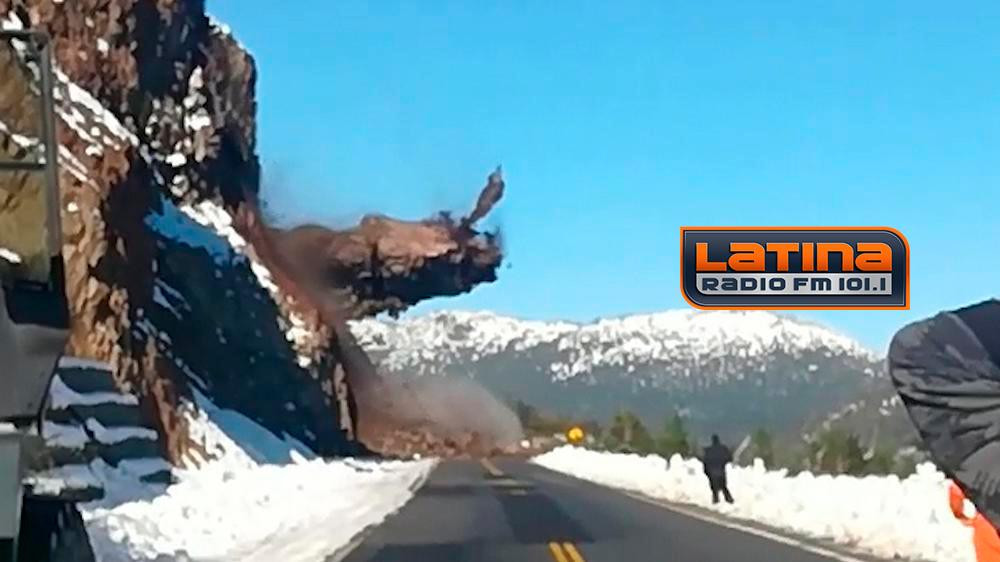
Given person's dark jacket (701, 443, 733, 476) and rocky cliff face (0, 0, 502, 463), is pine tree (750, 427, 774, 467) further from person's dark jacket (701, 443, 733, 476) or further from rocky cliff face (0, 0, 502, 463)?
rocky cliff face (0, 0, 502, 463)

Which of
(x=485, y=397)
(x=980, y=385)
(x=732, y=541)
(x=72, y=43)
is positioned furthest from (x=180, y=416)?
(x=485, y=397)

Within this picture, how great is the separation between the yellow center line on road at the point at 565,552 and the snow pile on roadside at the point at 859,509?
4222mm

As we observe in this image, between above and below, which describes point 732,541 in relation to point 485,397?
above

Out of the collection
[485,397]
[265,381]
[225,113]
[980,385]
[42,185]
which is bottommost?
[485,397]

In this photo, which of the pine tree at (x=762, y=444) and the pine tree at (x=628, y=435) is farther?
the pine tree at (x=628, y=435)

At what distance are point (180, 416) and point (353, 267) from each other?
3267 cm

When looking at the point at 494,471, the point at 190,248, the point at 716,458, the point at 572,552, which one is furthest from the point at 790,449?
the point at 572,552

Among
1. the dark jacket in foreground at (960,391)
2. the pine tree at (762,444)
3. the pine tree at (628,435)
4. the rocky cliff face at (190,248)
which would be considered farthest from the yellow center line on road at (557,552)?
the pine tree at (628,435)

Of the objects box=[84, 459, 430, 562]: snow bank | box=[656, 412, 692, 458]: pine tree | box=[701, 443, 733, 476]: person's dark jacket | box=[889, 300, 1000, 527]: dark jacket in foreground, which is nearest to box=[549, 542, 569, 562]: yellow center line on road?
box=[84, 459, 430, 562]: snow bank

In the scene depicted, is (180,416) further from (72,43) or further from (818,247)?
(818,247)

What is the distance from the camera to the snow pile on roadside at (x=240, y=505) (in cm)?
1914

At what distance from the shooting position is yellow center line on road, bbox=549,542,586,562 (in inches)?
711

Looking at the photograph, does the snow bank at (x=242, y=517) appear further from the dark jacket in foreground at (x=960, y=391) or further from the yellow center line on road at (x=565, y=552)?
the dark jacket in foreground at (x=960, y=391)

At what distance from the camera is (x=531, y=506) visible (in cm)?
3148
